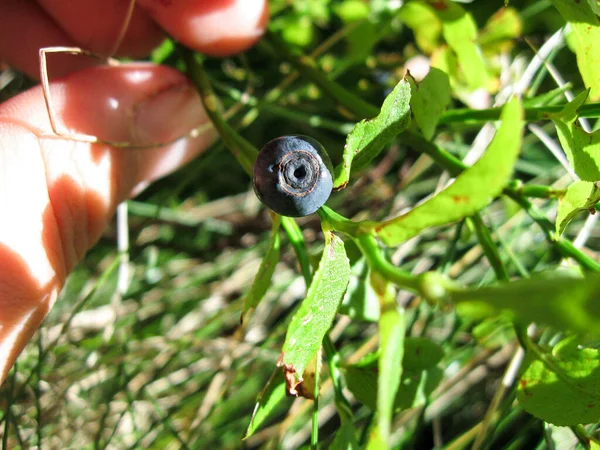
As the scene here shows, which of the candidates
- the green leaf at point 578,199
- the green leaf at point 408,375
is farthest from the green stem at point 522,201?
the green leaf at point 408,375

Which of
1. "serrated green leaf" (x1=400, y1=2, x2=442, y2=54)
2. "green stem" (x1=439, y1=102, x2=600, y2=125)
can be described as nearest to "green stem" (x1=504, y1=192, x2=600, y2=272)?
"green stem" (x1=439, y1=102, x2=600, y2=125)

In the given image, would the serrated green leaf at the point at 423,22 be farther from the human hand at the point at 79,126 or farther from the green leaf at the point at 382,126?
the green leaf at the point at 382,126

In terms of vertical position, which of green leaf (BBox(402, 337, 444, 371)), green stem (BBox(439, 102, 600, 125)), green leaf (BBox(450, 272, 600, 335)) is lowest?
green leaf (BBox(402, 337, 444, 371))

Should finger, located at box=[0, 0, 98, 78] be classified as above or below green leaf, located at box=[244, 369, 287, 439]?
above

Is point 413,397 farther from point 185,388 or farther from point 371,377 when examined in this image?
point 185,388

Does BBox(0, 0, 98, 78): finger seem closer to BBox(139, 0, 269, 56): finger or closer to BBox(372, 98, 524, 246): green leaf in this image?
BBox(139, 0, 269, 56): finger

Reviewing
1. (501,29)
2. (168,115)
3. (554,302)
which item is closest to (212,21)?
(168,115)

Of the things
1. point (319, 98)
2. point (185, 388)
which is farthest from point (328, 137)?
point (185, 388)
